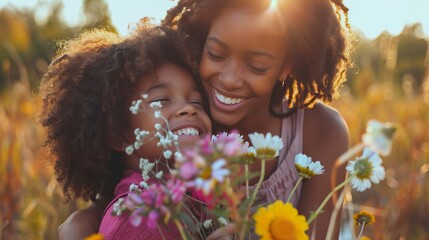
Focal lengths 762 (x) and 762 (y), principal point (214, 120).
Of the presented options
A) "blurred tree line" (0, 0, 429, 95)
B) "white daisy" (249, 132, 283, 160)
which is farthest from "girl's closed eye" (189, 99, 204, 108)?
"blurred tree line" (0, 0, 429, 95)

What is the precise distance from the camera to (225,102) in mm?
2279

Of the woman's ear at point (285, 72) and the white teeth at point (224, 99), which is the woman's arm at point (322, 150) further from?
the white teeth at point (224, 99)

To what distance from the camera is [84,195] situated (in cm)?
248

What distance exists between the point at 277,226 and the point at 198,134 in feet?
2.51

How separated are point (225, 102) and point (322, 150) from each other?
0.57 metres

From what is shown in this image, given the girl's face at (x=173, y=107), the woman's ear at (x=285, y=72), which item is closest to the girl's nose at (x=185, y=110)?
the girl's face at (x=173, y=107)

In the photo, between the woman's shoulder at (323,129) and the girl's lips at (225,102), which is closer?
the girl's lips at (225,102)

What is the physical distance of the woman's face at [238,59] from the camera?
2.23 metres

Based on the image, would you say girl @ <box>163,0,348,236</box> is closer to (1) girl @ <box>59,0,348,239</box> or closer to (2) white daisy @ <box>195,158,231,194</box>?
(1) girl @ <box>59,0,348,239</box>

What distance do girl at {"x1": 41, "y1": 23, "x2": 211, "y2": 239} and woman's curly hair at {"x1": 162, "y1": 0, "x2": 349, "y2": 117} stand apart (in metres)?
0.09

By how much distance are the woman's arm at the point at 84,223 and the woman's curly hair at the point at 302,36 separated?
23.1 inches

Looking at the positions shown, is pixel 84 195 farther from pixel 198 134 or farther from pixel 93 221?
pixel 198 134

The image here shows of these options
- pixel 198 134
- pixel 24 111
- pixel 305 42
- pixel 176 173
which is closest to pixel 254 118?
pixel 305 42

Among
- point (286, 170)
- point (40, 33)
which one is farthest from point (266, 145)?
point (40, 33)
